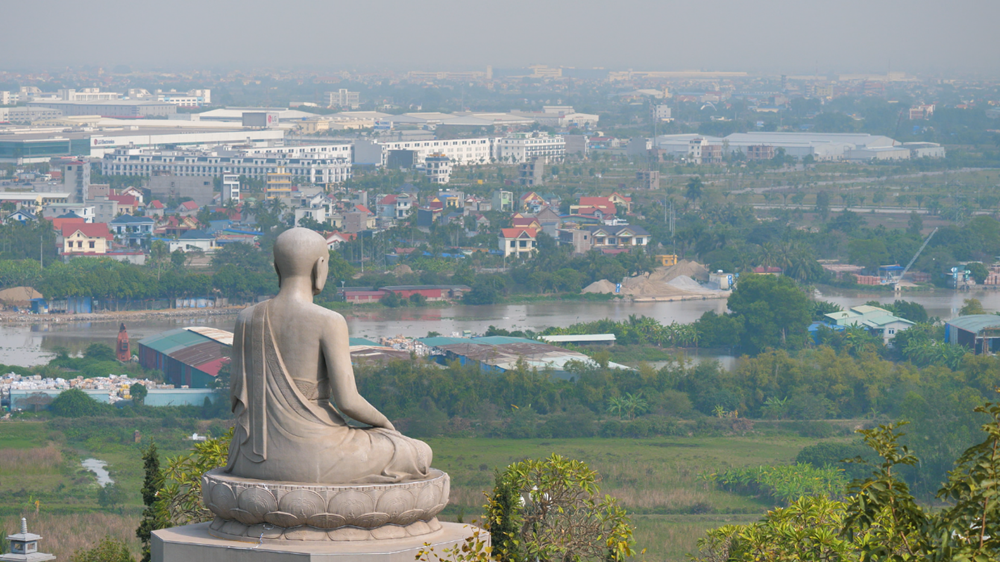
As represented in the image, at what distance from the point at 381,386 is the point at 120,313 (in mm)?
9463

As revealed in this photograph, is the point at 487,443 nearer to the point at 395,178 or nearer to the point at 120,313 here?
the point at 120,313

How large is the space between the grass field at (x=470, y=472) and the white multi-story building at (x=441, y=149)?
121 feet

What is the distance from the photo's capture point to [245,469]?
4.16m

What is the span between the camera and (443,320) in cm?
2541

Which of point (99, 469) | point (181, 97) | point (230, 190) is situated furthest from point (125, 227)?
point (181, 97)

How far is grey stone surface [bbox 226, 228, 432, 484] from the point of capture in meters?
4.11

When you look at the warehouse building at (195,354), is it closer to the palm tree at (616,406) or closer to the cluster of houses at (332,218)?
the palm tree at (616,406)

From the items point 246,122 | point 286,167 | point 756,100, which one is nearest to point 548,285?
point 286,167

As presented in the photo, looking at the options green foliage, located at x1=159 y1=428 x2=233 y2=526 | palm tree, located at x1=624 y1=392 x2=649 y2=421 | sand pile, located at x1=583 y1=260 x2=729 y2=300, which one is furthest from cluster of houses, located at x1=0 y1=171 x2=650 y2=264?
green foliage, located at x1=159 y1=428 x2=233 y2=526

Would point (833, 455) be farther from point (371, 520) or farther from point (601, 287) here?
point (601, 287)

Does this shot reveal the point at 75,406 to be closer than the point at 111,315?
Yes

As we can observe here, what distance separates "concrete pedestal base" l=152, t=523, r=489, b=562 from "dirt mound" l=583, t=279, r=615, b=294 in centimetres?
2437

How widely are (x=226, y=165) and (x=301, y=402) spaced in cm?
4285

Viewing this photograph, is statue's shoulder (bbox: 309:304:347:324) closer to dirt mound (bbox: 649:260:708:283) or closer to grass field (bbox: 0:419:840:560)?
grass field (bbox: 0:419:840:560)
